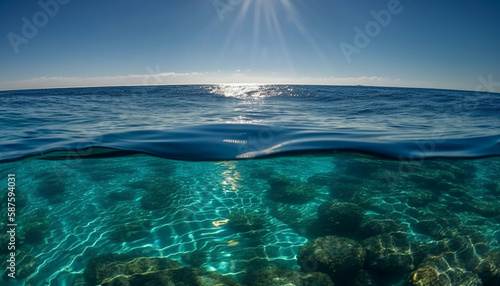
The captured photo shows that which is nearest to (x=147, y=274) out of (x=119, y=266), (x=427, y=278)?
(x=119, y=266)

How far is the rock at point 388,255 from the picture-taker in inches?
217

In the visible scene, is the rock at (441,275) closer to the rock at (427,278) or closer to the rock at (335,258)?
the rock at (427,278)

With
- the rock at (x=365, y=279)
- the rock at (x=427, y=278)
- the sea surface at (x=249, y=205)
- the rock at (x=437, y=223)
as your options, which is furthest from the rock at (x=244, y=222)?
the rock at (x=437, y=223)

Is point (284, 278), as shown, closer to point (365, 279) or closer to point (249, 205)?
point (365, 279)

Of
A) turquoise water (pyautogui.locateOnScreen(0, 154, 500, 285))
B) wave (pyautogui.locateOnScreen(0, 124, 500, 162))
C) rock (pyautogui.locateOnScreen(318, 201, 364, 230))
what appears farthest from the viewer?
wave (pyautogui.locateOnScreen(0, 124, 500, 162))

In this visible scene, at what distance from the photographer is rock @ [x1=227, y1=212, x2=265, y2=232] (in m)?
7.45

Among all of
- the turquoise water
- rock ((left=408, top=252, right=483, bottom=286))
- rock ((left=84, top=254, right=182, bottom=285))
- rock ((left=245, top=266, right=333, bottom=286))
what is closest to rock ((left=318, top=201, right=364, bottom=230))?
the turquoise water

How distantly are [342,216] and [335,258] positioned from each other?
8.13ft

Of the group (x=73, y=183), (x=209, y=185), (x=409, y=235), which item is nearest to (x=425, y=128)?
(x=409, y=235)

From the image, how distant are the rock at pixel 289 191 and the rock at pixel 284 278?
4.37 meters

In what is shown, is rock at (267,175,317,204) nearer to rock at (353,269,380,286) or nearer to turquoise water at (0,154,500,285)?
turquoise water at (0,154,500,285)

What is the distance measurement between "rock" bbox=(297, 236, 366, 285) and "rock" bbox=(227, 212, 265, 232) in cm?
194

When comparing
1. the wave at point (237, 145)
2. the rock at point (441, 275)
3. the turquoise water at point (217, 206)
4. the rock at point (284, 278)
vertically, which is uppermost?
the wave at point (237, 145)

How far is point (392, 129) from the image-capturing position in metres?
10.1
